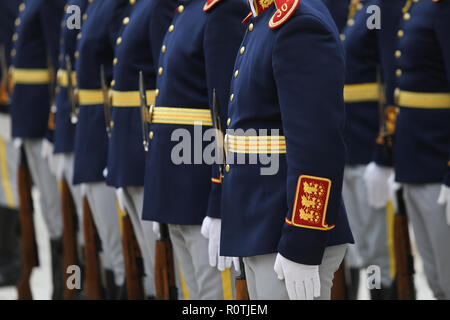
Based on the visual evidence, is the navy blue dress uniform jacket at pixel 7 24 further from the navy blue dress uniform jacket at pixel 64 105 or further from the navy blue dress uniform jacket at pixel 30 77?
the navy blue dress uniform jacket at pixel 64 105

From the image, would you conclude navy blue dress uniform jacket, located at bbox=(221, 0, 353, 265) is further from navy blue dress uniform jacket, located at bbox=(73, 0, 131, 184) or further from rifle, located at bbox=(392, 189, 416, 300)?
navy blue dress uniform jacket, located at bbox=(73, 0, 131, 184)

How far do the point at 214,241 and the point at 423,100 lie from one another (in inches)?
46.9

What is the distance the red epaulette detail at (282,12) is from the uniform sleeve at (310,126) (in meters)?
0.03

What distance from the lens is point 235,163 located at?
295cm

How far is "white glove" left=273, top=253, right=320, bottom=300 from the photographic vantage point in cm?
268

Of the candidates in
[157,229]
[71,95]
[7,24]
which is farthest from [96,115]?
[7,24]

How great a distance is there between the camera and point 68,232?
208 inches

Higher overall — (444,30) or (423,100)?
(444,30)

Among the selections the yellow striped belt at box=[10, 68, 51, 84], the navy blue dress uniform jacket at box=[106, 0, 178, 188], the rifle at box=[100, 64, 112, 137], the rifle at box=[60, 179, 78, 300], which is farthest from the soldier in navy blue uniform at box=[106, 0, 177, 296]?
the yellow striped belt at box=[10, 68, 51, 84]

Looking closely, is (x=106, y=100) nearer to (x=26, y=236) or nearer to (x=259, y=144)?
(x=26, y=236)

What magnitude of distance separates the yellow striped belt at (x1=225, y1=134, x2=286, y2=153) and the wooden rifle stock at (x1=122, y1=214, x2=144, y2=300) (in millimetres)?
1558

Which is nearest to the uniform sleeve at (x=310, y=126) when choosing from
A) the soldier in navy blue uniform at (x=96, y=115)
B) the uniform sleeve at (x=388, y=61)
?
the uniform sleeve at (x=388, y=61)

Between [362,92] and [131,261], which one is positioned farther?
[362,92]
